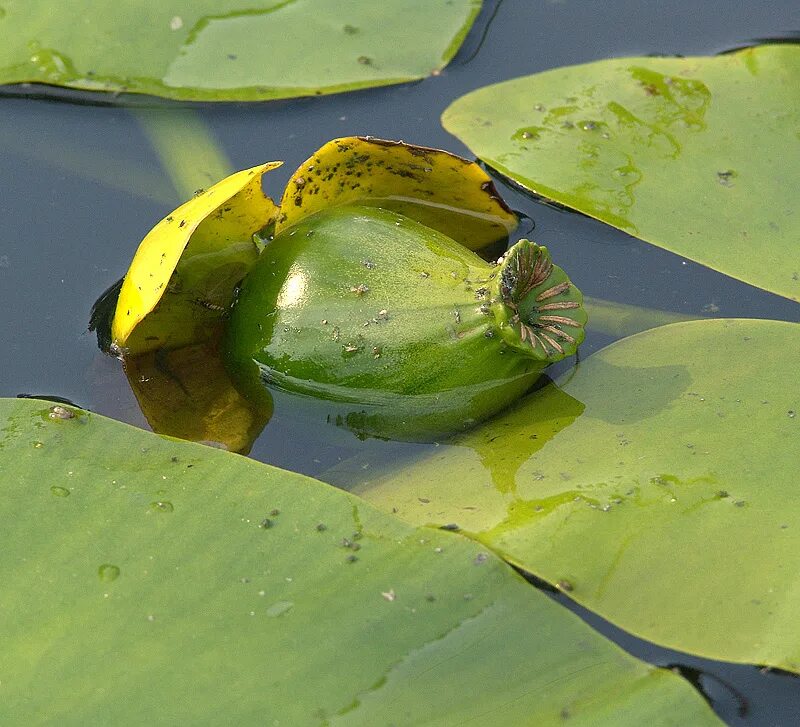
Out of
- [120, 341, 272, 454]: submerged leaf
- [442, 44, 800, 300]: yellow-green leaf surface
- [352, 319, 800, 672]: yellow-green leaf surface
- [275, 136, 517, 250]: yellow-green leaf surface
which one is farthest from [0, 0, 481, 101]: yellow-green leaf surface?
[352, 319, 800, 672]: yellow-green leaf surface

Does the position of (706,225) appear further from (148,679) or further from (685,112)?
(148,679)

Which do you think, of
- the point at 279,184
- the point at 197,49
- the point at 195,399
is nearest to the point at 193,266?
the point at 195,399

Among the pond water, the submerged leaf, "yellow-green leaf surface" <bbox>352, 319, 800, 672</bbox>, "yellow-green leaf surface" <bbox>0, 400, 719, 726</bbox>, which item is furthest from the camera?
the pond water

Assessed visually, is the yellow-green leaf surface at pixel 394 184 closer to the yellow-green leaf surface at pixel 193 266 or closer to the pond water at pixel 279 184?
the yellow-green leaf surface at pixel 193 266

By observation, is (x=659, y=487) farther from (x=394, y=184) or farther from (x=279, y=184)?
(x=279, y=184)

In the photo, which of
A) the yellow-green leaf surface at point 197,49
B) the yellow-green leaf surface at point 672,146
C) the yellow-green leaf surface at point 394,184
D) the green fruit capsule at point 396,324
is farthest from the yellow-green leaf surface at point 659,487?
the yellow-green leaf surface at point 197,49

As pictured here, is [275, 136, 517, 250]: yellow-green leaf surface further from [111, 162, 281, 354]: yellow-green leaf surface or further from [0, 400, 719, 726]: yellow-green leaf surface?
[0, 400, 719, 726]: yellow-green leaf surface
